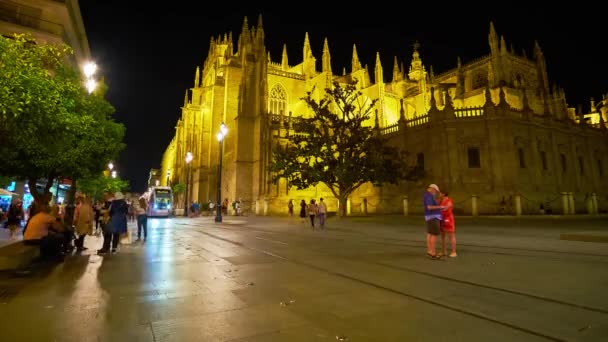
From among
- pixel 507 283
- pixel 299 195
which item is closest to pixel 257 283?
pixel 507 283

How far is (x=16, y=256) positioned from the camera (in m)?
5.80

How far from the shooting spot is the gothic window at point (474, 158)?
23.1 meters

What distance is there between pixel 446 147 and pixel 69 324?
942 inches

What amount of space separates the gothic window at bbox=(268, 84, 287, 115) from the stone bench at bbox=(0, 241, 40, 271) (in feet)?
117

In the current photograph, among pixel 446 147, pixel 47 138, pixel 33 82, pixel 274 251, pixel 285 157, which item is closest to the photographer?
pixel 33 82

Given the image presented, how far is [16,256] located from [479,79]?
164ft

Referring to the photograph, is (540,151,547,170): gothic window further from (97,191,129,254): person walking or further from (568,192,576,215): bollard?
(97,191,129,254): person walking

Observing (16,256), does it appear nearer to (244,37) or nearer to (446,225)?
(446,225)

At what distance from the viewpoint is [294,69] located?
166ft

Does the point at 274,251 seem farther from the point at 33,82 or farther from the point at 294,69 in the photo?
the point at 294,69

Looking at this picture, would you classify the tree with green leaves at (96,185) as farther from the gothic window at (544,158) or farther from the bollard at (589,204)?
the bollard at (589,204)

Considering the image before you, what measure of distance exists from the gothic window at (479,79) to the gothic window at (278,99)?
26525mm

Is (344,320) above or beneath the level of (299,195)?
beneath

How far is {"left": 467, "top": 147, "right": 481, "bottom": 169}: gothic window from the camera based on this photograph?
2314 centimetres
